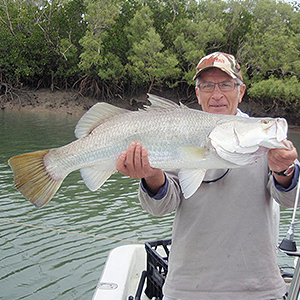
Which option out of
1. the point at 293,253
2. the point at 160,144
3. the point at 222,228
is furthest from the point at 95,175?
the point at 293,253

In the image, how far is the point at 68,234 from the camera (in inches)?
274

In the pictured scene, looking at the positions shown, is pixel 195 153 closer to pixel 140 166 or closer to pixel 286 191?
pixel 140 166

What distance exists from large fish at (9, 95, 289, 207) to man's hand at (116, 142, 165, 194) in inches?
1.9

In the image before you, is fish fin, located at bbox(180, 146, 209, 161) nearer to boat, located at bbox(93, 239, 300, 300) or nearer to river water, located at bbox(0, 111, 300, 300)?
boat, located at bbox(93, 239, 300, 300)

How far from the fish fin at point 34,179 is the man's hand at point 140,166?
475 millimetres

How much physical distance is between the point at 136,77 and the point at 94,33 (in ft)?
16.6

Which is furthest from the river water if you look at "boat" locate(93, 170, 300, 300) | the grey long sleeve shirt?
the grey long sleeve shirt

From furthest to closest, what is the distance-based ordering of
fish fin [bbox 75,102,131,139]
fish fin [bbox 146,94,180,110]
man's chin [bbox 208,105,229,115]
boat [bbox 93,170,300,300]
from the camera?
boat [bbox 93,170,300,300]
man's chin [bbox 208,105,229,115]
fish fin [bbox 75,102,131,139]
fish fin [bbox 146,94,180,110]

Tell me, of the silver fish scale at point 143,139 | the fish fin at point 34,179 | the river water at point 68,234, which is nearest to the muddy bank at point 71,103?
the river water at point 68,234

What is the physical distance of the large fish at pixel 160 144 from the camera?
81.8 inches

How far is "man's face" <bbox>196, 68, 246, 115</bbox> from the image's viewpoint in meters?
2.57

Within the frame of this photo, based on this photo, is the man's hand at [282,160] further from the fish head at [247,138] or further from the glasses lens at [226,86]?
the glasses lens at [226,86]

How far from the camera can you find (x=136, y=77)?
29359 mm

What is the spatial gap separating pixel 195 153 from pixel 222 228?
468 millimetres
